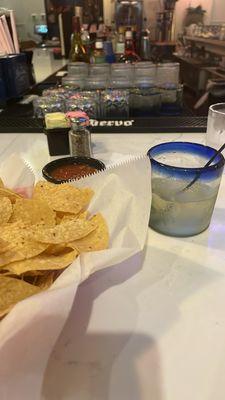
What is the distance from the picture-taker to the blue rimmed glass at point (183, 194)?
0.59m

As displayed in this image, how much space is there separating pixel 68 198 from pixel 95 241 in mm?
121

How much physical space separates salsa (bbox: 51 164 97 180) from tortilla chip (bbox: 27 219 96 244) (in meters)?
0.29

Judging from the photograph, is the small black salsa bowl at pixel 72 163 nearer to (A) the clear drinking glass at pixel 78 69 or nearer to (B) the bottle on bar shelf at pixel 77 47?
(A) the clear drinking glass at pixel 78 69

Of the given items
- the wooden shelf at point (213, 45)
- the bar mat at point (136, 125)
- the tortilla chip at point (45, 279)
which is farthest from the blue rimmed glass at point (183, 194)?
the wooden shelf at point (213, 45)

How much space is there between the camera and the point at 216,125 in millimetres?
991

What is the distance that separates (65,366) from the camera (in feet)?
1.33

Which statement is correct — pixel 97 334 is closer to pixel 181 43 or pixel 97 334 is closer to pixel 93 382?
pixel 93 382

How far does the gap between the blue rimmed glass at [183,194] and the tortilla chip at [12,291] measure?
296mm

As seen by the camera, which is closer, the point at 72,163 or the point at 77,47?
the point at 72,163

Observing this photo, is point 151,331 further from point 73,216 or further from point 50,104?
point 50,104

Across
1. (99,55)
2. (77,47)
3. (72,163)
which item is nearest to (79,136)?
(72,163)

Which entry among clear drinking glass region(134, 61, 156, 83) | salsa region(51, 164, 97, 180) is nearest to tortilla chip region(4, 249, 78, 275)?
salsa region(51, 164, 97, 180)

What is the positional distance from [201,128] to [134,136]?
0.26m

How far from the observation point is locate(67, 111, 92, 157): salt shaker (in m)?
0.93
